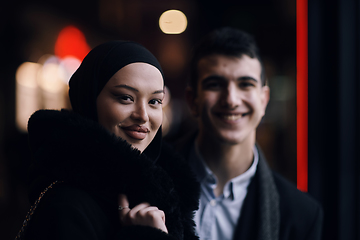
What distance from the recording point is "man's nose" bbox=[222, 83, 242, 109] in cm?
151

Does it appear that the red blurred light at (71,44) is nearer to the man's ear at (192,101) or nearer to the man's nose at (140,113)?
the man's ear at (192,101)

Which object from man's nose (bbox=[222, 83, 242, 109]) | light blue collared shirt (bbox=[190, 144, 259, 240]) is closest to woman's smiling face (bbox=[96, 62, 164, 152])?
Result: man's nose (bbox=[222, 83, 242, 109])

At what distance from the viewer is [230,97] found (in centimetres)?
151

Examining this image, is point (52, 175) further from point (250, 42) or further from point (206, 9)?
point (206, 9)

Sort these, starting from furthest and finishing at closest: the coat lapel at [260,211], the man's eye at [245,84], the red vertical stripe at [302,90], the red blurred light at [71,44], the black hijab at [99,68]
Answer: the red blurred light at [71,44], the red vertical stripe at [302,90], the man's eye at [245,84], the coat lapel at [260,211], the black hijab at [99,68]

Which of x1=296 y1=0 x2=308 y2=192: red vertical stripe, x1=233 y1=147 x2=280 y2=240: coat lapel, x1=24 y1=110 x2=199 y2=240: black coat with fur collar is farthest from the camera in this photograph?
x1=296 y1=0 x2=308 y2=192: red vertical stripe

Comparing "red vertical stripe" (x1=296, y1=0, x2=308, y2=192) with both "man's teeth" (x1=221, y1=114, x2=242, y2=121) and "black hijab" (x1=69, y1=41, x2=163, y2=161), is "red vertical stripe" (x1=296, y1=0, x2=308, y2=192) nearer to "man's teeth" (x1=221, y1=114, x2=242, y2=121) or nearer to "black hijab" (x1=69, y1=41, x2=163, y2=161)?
"man's teeth" (x1=221, y1=114, x2=242, y2=121)

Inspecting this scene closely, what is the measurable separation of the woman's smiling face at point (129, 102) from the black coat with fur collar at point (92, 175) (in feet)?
0.16

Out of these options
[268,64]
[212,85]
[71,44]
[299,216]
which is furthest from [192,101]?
[71,44]

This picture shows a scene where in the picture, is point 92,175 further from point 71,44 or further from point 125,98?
point 71,44

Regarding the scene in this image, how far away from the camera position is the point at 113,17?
529 cm

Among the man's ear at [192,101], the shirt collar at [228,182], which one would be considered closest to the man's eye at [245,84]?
the man's ear at [192,101]

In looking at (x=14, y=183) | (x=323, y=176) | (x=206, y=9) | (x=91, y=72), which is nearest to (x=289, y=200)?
(x=323, y=176)

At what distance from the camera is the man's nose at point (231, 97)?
1.51 m
